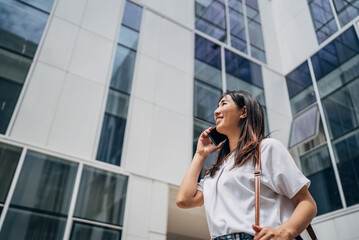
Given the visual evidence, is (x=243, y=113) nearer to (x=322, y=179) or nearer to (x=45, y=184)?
(x=45, y=184)

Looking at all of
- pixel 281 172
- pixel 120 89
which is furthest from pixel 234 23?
pixel 281 172

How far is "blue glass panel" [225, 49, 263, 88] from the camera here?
1232 centimetres

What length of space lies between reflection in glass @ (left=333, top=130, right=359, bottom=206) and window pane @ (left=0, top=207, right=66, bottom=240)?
25.0 ft

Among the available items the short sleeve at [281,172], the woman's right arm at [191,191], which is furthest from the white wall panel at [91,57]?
the short sleeve at [281,172]

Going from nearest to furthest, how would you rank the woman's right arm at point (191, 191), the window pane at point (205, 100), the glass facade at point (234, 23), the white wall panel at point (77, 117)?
the woman's right arm at point (191, 191) → the white wall panel at point (77, 117) → the window pane at point (205, 100) → the glass facade at point (234, 23)

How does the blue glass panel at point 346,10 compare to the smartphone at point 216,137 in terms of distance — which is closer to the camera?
the smartphone at point 216,137

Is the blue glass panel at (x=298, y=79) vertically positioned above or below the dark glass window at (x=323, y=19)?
below

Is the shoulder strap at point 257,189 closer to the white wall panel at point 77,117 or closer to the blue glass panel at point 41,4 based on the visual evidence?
the white wall panel at point 77,117

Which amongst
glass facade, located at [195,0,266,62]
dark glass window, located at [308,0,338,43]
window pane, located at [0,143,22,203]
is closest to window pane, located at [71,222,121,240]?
window pane, located at [0,143,22,203]

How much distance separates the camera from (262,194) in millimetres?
1619

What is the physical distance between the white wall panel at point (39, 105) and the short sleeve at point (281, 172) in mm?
6549

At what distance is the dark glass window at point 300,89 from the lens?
12.0 m

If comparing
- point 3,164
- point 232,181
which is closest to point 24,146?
point 3,164

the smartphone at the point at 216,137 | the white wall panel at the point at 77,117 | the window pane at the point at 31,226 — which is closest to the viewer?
the smartphone at the point at 216,137
